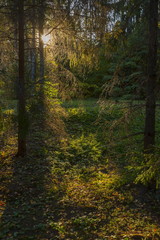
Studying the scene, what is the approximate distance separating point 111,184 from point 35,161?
9.85 ft

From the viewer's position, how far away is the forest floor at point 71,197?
5281 millimetres

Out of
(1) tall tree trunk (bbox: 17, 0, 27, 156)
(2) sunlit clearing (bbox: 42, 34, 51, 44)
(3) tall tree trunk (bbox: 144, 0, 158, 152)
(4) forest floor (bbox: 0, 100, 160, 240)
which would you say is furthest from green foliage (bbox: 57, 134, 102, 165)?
(2) sunlit clearing (bbox: 42, 34, 51, 44)

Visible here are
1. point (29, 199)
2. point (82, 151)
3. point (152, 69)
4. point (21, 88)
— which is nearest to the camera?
point (152, 69)

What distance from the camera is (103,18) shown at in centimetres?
823

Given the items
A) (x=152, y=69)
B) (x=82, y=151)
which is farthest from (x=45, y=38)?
(x=82, y=151)

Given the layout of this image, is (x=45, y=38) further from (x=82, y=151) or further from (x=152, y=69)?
(x=82, y=151)

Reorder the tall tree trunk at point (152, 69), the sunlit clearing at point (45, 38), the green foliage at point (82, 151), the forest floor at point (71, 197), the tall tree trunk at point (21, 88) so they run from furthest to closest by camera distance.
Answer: the green foliage at point (82, 151) → the sunlit clearing at point (45, 38) → the tall tree trunk at point (21, 88) → the tall tree trunk at point (152, 69) → the forest floor at point (71, 197)

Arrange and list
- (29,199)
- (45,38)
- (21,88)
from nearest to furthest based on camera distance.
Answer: (29,199), (21,88), (45,38)

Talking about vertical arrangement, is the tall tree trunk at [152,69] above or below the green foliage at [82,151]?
above

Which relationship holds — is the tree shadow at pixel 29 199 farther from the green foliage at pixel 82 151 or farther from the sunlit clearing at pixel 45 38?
the sunlit clearing at pixel 45 38

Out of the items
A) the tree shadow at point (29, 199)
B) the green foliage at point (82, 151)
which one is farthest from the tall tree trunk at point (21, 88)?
the green foliage at point (82, 151)

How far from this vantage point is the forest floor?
5.28 m

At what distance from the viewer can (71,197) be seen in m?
6.90

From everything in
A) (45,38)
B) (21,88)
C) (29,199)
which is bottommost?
(29,199)
